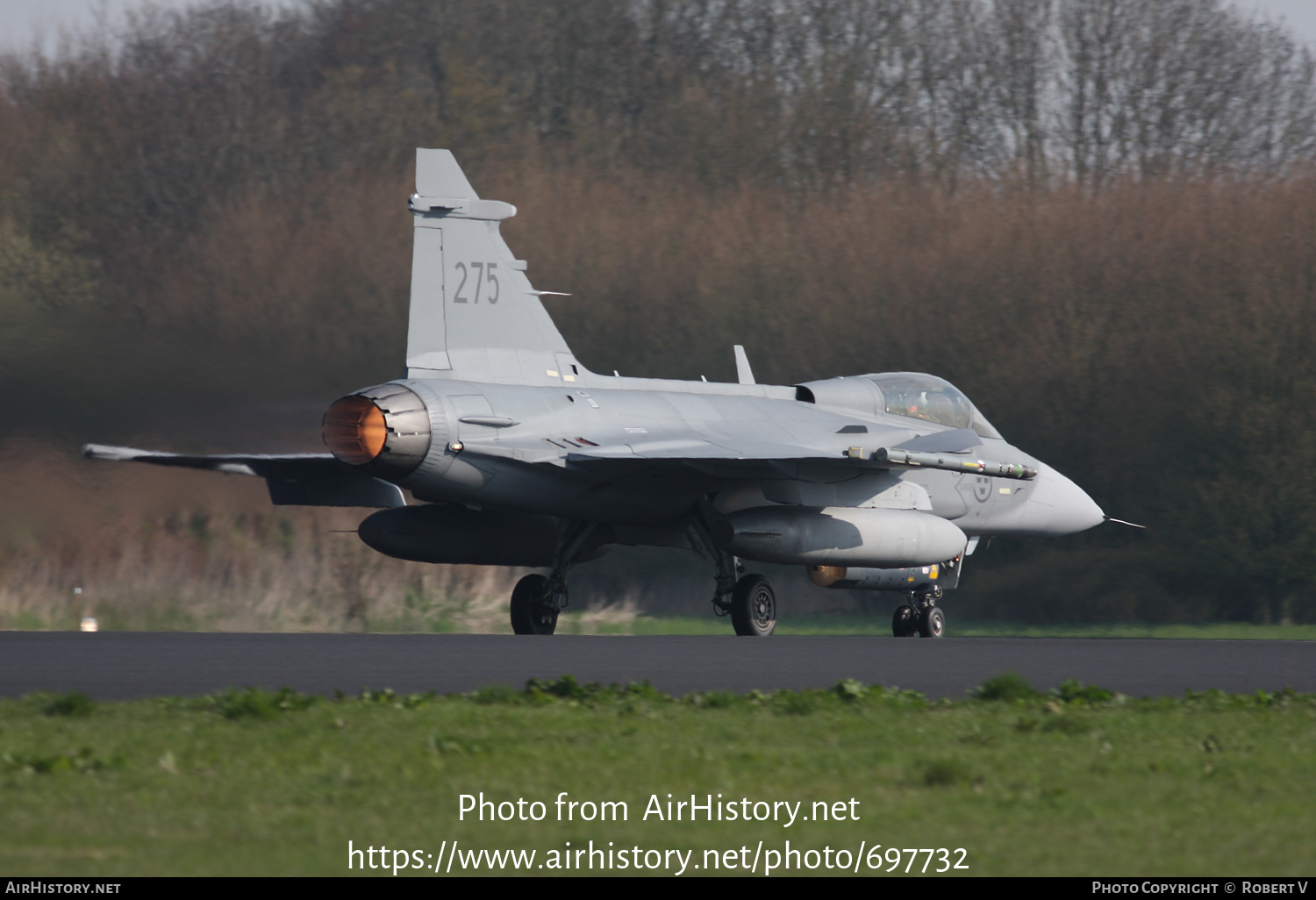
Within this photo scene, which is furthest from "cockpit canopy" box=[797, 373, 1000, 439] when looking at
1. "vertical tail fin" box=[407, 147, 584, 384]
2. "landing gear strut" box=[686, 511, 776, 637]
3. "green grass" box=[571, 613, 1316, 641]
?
"vertical tail fin" box=[407, 147, 584, 384]

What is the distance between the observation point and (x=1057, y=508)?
69.7 ft

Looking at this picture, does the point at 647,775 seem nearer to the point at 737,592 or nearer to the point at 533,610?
the point at 737,592

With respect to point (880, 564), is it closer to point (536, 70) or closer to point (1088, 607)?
point (1088, 607)

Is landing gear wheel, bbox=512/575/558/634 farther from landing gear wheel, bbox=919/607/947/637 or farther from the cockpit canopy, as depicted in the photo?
landing gear wheel, bbox=919/607/947/637

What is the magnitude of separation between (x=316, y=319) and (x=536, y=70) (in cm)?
1652

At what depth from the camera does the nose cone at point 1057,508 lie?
69.1 feet

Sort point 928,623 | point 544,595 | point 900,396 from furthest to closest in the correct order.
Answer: point 900,396, point 928,623, point 544,595

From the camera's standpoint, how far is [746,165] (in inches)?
1255

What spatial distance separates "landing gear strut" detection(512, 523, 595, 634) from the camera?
18.2 metres

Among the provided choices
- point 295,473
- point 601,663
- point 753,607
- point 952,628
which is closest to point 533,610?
point 753,607

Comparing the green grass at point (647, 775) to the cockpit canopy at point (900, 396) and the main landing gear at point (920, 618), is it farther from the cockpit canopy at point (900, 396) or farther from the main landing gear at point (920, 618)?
the cockpit canopy at point (900, 396)

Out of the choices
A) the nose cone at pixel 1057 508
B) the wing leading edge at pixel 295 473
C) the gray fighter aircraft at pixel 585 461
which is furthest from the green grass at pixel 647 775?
the nose cone at pixel 1057 508

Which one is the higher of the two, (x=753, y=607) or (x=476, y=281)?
(x=476, y=281)

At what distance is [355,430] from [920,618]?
7740mm
